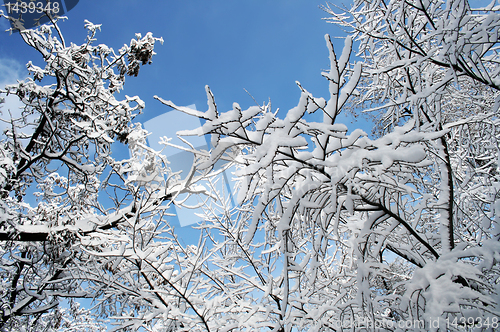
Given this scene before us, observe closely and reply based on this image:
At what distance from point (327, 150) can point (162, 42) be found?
4.70 meters

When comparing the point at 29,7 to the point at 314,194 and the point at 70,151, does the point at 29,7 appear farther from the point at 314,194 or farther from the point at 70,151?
the point at 314,194

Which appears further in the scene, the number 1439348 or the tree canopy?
the number 1439348

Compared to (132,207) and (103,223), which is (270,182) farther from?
(103,223)

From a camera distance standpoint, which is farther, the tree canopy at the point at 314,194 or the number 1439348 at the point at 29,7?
the number 1439348 at the point at 29,7

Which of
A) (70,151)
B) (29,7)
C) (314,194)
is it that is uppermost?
(29,7)

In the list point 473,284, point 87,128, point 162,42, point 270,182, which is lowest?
point 473,284

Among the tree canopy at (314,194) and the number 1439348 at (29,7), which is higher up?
the number 1439348 at (29,7)

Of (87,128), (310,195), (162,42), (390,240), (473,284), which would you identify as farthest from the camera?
(162,42)

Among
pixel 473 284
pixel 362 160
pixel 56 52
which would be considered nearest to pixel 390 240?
pixel 473 284

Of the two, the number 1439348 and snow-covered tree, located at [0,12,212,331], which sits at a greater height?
the number 1439348

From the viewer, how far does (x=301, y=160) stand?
122 cm

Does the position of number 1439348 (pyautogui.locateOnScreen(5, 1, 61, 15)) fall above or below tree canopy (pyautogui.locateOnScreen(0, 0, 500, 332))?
above

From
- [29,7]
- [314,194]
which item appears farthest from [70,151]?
[314,194]

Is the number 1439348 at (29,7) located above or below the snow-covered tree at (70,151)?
above
